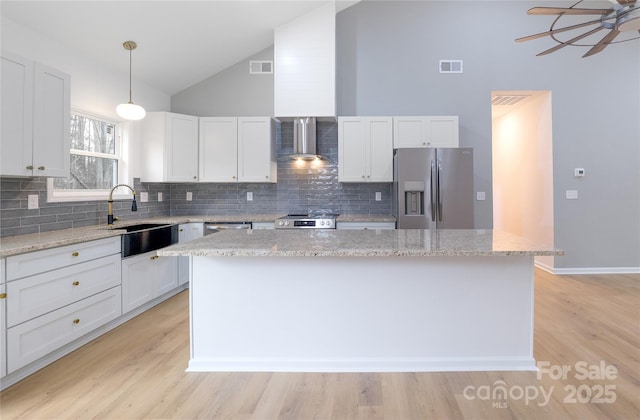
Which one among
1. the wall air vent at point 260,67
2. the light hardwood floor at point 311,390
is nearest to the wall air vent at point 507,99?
the wall air vent at point 260,67

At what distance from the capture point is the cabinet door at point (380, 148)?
418cm

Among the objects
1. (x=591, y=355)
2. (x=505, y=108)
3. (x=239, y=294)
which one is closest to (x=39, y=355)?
(x=239, y=294)

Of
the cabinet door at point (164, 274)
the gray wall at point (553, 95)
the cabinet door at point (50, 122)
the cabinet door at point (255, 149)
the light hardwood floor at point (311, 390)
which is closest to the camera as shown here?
the light hardwood floor at point (311, 390)

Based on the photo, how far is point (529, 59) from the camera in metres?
4.54

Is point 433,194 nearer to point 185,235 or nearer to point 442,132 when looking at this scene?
point 442,132

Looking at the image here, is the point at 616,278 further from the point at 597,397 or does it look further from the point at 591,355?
the point at 597,397

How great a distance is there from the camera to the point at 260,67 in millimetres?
4707

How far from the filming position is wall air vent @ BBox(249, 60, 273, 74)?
15.4 ft

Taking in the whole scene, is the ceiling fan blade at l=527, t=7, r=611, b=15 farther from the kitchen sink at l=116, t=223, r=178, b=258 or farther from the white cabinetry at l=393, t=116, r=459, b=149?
the kitchen sink at l=116, t=223, r=178, b=258

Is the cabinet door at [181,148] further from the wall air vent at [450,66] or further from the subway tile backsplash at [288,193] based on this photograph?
the wall air vent at [450,66]

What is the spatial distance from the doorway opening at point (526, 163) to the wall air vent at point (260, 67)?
10.6 ft

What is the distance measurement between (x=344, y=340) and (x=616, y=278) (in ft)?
14.2

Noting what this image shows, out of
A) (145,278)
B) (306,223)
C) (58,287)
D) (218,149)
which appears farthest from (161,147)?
(58,287)

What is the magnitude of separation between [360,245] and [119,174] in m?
3.36
